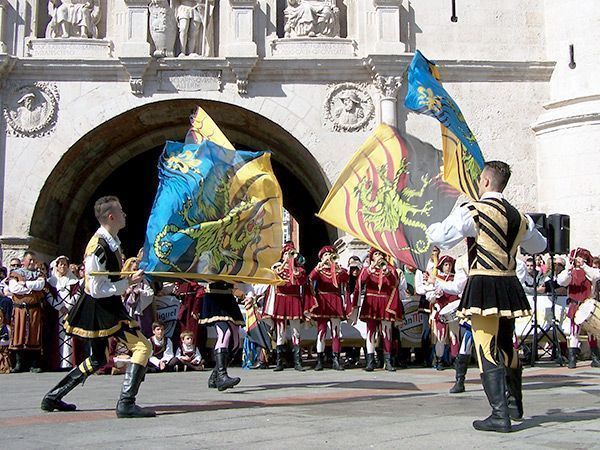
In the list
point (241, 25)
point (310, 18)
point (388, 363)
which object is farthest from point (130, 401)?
point (310, 18)

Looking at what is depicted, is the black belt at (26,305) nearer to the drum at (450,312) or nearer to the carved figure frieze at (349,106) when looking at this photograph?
the drum at (450,312)

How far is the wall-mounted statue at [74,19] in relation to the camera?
57.5ft

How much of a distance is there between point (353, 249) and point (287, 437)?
11.6 metres

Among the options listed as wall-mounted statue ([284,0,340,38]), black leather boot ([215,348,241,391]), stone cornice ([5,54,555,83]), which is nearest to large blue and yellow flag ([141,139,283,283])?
black leather boot ([215,348,241,391])

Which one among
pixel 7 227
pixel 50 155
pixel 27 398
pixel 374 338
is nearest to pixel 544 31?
pixel 374 338

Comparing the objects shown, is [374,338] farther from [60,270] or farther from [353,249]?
[60,270]

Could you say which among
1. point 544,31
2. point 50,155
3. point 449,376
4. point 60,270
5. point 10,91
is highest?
point 544,31

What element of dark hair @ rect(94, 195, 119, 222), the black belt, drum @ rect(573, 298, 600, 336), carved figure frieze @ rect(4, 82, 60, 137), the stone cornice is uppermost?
the stone cornice

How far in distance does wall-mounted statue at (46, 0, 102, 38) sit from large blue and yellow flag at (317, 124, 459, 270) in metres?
9.83

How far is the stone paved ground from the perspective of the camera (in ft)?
17.8

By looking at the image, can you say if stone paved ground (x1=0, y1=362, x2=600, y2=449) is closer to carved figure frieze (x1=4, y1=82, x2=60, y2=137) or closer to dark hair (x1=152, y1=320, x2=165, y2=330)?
dark hair (x1=152, y1=320, x2=165, y2=330)

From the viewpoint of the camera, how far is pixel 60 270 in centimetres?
1384

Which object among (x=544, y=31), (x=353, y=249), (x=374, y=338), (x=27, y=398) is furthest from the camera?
(x=544, y=31)

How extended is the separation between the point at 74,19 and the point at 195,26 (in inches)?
100
